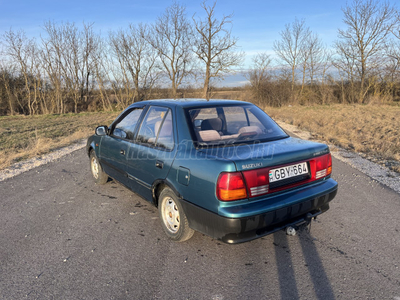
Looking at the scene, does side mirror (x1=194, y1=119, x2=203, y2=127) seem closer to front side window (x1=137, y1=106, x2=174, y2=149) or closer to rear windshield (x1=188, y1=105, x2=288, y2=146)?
rear windshield (x1=188, y1=105, x2=288, y2=146)

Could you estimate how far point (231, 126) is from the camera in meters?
3.91

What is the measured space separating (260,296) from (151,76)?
36374mm

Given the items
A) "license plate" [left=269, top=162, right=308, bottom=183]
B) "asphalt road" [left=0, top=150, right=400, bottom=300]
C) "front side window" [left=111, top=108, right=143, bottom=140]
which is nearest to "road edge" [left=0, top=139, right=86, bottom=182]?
"asphalt road" [left=0, top=150, right=400, bottom=300]

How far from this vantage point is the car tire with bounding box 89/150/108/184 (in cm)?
512

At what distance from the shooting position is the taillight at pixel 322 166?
313 cm

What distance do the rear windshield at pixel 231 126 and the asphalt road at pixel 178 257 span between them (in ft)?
→ 3.82

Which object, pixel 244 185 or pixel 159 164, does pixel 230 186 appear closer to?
pixel 244 185

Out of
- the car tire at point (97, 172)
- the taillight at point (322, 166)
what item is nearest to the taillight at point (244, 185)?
the taillight at point (322, 166)

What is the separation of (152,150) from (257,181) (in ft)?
4.70

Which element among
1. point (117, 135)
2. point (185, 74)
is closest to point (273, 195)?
point (117, 135)

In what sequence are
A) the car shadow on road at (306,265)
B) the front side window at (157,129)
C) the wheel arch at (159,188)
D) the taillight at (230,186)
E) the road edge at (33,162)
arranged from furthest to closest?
the road edge at (33,162) < the front side window at (157,129) < the wheel arch at (159,188) < the taillight at (230,186) < the car shadow on road at (306,265)

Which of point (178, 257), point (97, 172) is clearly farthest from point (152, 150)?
point (97, 172)

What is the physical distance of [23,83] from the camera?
3481cm

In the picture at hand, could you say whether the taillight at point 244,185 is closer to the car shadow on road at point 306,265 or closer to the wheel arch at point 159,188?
the wheel arch at point 159,188
